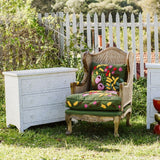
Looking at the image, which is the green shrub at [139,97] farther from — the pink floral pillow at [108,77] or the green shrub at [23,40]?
the green shrub at [23,40]

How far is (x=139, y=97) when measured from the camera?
5.34 meters

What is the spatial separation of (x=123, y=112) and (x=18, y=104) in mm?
1380

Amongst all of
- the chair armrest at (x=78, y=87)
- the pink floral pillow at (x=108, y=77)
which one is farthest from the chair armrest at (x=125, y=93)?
the chair armrest at (x=78, y=87)

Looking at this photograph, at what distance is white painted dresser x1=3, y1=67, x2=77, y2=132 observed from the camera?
13.7 feet

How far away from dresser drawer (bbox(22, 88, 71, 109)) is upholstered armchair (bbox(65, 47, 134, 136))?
0.26 metres

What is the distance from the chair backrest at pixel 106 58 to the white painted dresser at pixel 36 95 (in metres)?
0.25

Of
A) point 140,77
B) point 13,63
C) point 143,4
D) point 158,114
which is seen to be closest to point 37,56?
point 13,63

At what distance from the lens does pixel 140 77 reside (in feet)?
18.8

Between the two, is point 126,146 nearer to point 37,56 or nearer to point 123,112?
point 123,112

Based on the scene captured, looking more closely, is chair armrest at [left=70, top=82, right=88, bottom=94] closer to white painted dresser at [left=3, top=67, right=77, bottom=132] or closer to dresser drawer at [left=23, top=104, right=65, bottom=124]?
white painted dresser at [left=3, top=67, right=77, bottom=132]

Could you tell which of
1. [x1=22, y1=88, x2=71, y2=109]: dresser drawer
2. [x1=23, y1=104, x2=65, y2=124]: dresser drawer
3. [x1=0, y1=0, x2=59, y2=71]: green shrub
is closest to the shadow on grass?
[x1=23, y1=104, x2=65, y2=124]: dresser drawer

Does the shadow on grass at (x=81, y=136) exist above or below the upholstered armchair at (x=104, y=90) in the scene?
below

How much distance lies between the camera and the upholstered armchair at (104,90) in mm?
3820

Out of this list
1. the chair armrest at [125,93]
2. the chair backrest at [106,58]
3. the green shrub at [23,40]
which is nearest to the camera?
the chair armrest at [125,93]
